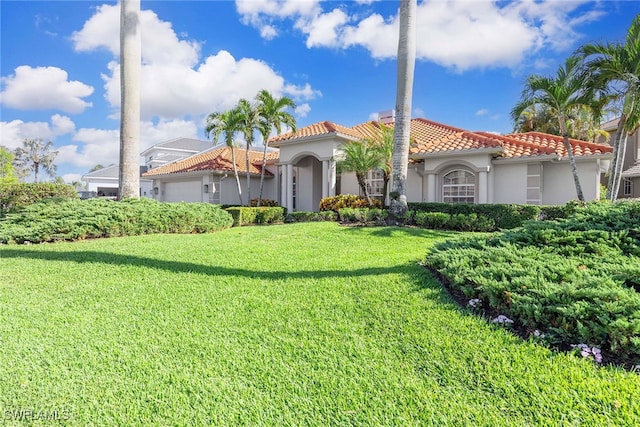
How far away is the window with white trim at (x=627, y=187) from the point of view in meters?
24.4

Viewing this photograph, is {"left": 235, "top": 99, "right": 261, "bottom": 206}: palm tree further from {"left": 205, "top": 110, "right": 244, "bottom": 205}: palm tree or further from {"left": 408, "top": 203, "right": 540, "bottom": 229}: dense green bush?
{"left": 408, "top": 203, "right": 540, "bottom": 229}: dense green bush

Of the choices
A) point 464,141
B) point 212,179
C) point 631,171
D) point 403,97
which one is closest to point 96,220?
point 403,97

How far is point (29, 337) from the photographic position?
4055 mm

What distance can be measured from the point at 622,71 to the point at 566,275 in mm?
11915

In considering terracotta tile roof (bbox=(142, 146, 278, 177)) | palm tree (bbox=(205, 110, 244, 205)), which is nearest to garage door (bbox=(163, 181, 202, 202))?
terracotta tile roof (bbox=(142, 146, 278, 177))

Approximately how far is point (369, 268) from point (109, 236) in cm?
917

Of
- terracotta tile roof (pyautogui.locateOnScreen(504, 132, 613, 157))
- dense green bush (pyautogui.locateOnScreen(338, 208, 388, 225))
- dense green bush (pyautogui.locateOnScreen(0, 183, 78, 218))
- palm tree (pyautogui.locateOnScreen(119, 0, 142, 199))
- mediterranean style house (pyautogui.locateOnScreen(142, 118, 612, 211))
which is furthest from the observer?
mediterranean style house (pyautogui.locateOnScreen(142, 118, 612, 211))

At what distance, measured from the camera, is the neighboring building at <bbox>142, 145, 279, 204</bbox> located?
23.9 meters

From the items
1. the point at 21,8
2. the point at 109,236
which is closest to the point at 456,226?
the point at 109,236

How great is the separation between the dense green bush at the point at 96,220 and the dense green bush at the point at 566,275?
9.78 metres

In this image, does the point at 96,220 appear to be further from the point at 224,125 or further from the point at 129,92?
the point at 224,125

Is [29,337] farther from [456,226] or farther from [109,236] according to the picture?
[456,226]

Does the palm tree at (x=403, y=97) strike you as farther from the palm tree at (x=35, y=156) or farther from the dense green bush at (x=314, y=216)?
the palm tree at (x=35, y=156)

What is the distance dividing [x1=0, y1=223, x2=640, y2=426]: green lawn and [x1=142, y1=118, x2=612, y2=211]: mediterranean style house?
1208cm
